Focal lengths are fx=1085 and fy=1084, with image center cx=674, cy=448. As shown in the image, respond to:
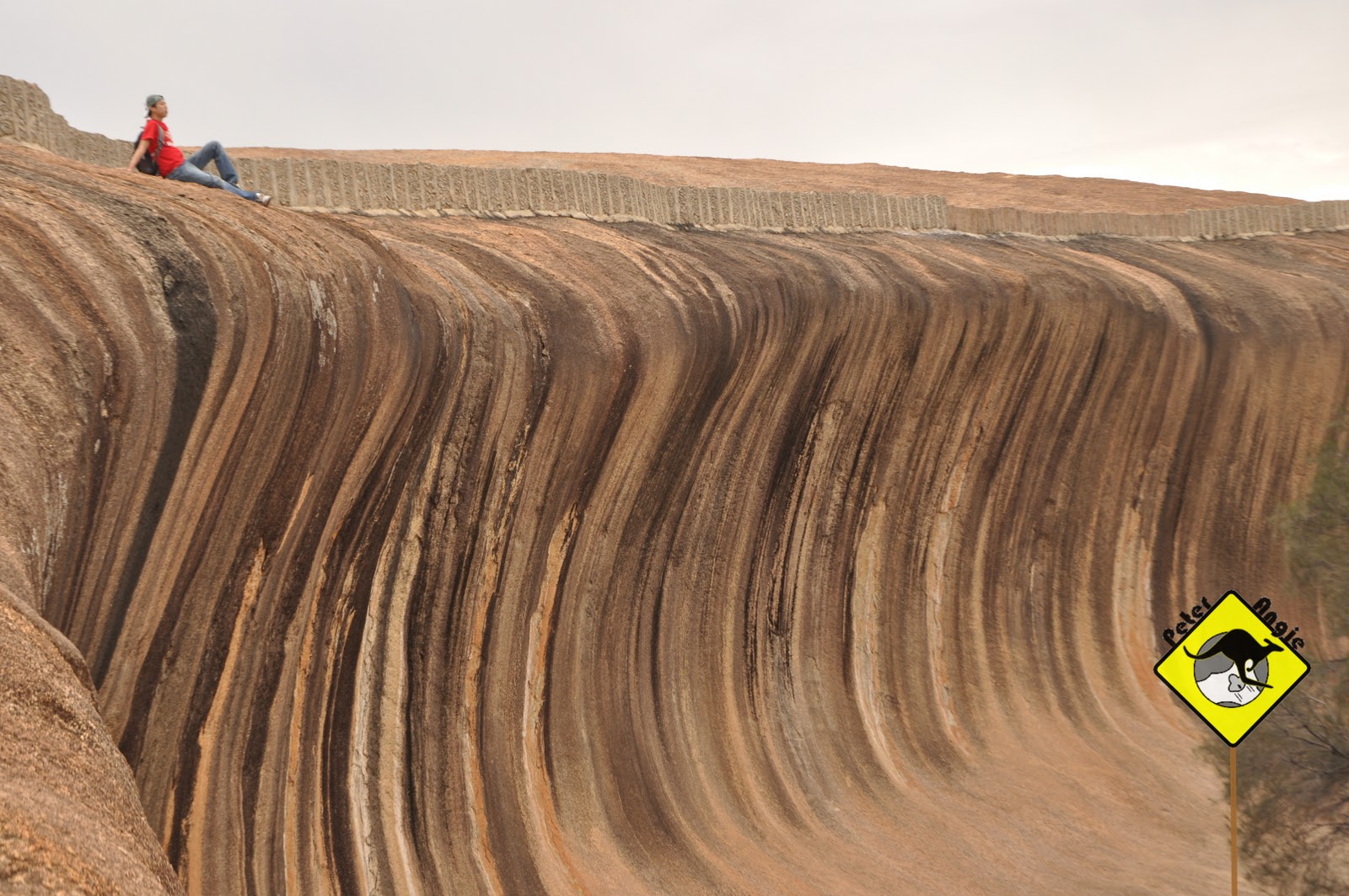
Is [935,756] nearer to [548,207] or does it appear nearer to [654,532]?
[654,532]

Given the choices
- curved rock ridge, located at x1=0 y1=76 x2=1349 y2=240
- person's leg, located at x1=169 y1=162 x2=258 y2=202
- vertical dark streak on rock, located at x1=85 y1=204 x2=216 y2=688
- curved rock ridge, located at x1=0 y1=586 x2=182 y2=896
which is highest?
curved rock ridge, located at x1=0 y1=76 x2=1349 y2=240

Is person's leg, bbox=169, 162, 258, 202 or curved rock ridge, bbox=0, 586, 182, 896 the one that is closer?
curved rock ridge, bbox=0, 586, 182, 896

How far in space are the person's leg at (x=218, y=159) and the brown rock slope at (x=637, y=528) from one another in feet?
3.09

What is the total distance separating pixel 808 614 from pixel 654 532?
235 centimetres

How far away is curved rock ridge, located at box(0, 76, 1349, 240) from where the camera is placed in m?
9.09

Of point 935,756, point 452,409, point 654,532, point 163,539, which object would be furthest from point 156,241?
A: point 935,756

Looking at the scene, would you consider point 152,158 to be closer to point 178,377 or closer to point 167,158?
point 167,158

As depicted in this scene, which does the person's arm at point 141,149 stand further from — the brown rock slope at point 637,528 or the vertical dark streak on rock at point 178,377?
the vertical dark streak on rock at point 178,377

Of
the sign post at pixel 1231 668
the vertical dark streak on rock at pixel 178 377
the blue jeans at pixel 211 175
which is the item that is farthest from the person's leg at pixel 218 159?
the sign post at pixel 1231 668

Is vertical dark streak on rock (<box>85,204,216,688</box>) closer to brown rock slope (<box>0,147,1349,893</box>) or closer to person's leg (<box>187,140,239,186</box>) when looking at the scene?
brown rock slope (<box>0,147,1349,893</box>)

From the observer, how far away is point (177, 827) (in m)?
7.10

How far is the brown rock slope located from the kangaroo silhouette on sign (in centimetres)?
322

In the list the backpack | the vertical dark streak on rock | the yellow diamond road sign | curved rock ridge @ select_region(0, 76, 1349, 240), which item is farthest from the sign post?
the backpack

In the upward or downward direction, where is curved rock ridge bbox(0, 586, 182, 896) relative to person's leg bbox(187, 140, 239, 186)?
downward
